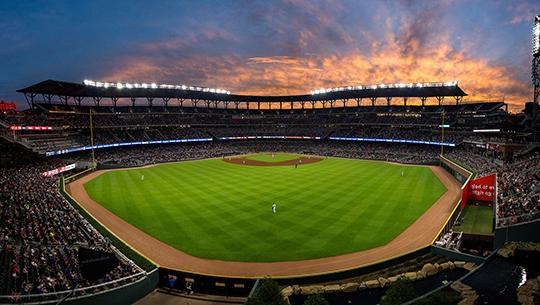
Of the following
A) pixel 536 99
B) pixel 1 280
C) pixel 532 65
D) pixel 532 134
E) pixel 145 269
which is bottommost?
pixel 145 269

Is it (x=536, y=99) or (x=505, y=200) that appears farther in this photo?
(x=536, y=99)

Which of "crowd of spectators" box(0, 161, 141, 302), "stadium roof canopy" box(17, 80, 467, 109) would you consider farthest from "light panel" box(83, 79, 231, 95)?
"crowd of spectators" box(0, 161, 141, 302)

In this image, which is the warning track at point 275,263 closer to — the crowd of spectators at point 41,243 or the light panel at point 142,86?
the crowd of spectators at point 41,243

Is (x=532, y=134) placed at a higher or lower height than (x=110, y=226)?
higher

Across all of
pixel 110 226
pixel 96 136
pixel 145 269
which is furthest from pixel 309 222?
pixel 96 136

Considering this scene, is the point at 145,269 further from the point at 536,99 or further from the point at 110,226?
the point at 536,99

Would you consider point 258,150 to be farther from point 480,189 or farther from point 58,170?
point 480,189

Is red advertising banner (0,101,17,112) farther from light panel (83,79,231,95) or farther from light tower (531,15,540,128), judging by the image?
light tower (531,15,540,128)
